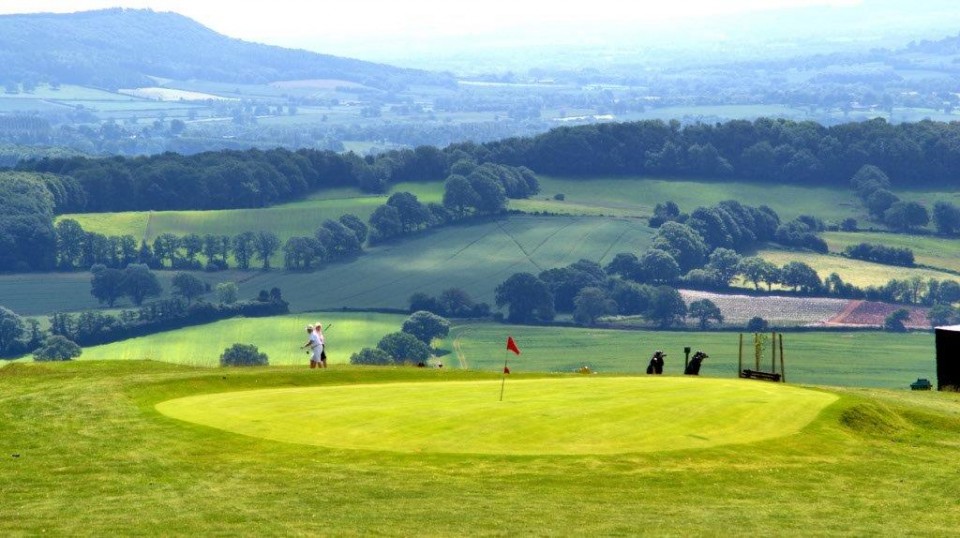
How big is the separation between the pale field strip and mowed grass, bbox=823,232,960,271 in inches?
917

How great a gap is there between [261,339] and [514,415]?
104290mm

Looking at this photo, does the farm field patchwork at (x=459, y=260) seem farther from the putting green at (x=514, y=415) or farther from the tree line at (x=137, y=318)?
the putting green at (x=514, y=415)

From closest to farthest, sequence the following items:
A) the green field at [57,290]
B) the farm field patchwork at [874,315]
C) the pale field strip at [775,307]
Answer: the farm field patchwork at [874,315]
the pale field strip at [775,307]
the green field at [57,290]

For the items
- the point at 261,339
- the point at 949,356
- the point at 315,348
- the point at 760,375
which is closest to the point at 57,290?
the point at 261,339

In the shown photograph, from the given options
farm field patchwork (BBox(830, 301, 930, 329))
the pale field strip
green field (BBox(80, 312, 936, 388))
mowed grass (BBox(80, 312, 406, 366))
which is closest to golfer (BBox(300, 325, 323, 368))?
green field (BBox(80, 312, 936, 388))

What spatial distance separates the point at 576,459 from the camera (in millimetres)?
33438

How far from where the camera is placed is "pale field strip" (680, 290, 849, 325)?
486 feet

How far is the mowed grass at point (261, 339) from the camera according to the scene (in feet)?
423

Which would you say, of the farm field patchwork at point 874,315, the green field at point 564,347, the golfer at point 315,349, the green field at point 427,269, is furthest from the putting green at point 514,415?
the green field at point 427,269

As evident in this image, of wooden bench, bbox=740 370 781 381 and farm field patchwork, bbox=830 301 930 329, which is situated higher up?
wooden bench, bbox=740 370 781 381

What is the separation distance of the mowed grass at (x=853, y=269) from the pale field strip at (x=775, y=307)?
6764mm

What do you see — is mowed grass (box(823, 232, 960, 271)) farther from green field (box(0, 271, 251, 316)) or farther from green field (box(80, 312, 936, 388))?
green field (box(0, 271, 251, 316))

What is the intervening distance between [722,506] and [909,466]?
7827 millimetres

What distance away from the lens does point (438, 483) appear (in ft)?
102
